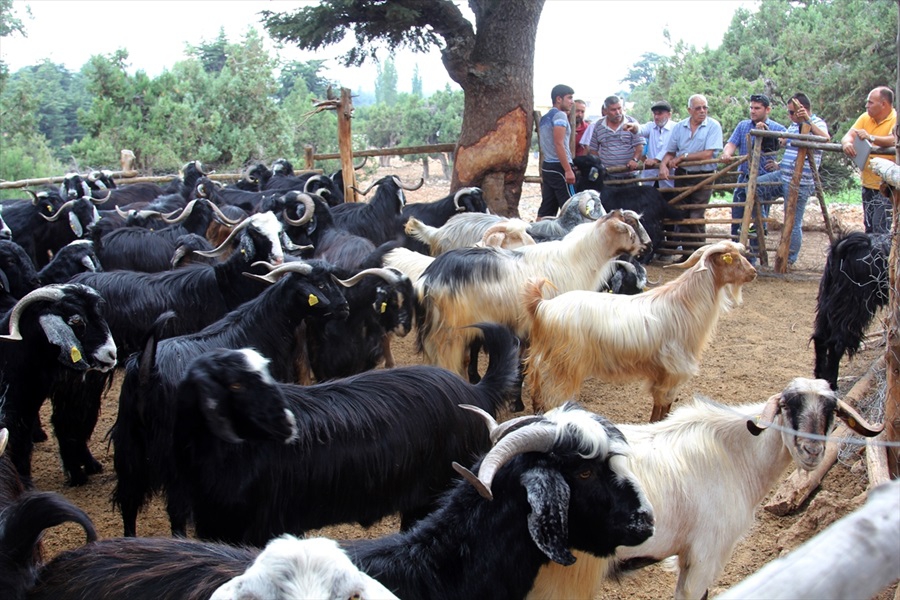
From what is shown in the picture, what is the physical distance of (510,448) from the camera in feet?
8.63

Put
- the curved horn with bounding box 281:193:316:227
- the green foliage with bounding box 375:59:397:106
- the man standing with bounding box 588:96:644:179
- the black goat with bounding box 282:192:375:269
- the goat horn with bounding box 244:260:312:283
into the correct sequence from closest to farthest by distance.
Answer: the goat horn with bounding box 244:260:312:283, the black goat with bounding box 282:192:375:269, the curved horn with bounding box 281:193:316:227, the man standing with bounding box 588:96:644:179, the green foliage with bounding box 375:59:397:106

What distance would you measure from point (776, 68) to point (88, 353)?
17.5 meters

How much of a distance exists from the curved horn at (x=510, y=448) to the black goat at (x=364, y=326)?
3136 mm

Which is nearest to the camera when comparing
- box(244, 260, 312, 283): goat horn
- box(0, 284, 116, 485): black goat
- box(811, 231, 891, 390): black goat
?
box(0, 284, 116, 485): black goat

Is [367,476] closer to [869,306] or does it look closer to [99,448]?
[99,448]

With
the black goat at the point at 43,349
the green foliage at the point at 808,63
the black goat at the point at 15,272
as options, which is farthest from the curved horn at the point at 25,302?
the green foliage at the point at 808,63

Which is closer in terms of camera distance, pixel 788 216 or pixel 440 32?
pixel 788 216

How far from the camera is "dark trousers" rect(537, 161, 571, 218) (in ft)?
33.8

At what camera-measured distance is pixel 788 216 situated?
9734 mm

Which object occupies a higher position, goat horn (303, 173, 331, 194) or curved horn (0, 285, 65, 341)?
goat horn (303, 173, 331, 194)

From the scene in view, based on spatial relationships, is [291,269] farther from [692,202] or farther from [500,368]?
[692,202]

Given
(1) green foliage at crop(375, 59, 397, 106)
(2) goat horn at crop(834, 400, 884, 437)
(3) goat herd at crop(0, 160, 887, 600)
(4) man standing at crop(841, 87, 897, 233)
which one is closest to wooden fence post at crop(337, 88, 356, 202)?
(3) goat herd at crop(0, 160, 887, 600)

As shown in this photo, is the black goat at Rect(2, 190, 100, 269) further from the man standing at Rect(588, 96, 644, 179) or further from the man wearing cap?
the man wearing cap

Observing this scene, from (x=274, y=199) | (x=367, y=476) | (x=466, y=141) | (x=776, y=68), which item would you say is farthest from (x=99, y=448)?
(x=776, y=68)
